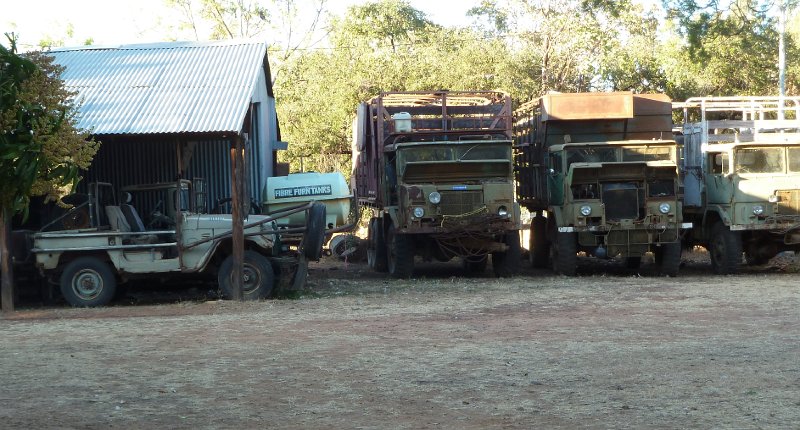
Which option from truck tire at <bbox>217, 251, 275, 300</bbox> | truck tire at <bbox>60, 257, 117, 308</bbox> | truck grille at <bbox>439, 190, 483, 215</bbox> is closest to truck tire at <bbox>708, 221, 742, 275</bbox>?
truck grille at <bbox>439, 190, 483, 215</bbox>

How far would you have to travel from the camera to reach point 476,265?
1906 cm

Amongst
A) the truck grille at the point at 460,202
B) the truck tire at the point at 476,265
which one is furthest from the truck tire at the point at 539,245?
the truck grille at the point at 460,202

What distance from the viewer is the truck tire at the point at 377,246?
19484mm

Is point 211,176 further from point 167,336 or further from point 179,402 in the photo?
point 179,402

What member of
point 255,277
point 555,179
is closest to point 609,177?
point 555,179

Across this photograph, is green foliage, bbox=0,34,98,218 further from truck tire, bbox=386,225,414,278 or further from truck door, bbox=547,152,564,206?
truck door, bbox=547,152,564,206

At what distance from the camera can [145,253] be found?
1452 centimetres

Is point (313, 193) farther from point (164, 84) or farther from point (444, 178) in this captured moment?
point (164, 84)

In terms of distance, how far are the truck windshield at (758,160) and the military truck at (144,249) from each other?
7.75m

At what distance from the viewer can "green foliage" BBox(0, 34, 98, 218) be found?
6.84 metres

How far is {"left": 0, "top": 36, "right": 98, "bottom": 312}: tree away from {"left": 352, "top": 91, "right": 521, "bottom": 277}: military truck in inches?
364

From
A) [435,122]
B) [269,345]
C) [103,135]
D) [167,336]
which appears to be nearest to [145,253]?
[103,135]

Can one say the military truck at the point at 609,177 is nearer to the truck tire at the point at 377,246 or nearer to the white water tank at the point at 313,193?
the truck tire at the point at 377,246

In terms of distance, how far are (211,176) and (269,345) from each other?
9155 millimetres
